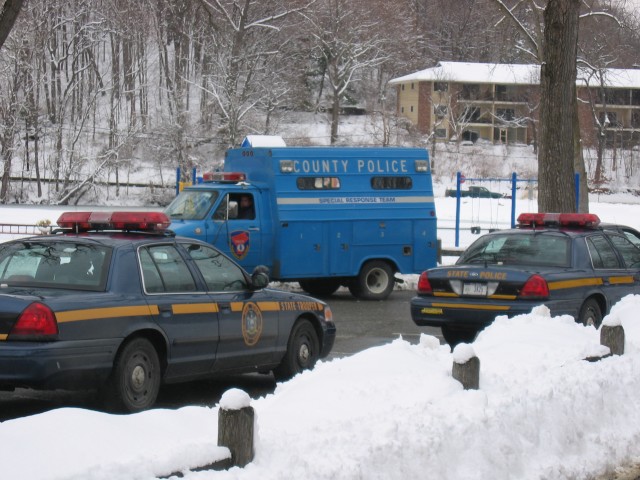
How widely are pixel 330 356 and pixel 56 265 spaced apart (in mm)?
4559

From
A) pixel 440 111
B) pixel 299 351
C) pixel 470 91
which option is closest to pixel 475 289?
pixel 299 351

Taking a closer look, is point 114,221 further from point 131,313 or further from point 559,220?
point 559,220

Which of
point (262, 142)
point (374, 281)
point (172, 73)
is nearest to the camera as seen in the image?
point (374, 281)

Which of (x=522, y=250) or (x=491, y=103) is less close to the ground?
(x=491, y=103)

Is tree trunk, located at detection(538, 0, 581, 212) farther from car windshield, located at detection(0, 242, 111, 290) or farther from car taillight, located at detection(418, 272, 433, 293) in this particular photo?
car windshield, located at detection(0, 242, 111, 290)

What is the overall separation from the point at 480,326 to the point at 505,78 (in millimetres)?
73662

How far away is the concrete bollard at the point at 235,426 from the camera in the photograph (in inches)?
198

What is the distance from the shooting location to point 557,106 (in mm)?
18828

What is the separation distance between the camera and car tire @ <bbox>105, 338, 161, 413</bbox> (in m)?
8.18

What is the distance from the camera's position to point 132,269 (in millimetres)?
8648

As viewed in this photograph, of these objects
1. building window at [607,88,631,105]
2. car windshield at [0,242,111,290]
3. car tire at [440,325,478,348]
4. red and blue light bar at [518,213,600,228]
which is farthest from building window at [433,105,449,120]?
car windshield at [0,242,111,290]

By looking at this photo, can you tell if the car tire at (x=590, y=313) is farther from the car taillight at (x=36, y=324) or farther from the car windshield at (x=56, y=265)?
the car taillight at (x=36, y=324)

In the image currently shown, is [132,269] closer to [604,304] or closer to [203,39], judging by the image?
[604,304]

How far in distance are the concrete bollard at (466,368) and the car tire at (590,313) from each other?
5.64 m
